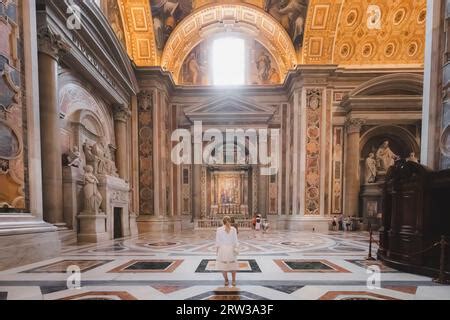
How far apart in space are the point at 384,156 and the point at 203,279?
45.5 feet

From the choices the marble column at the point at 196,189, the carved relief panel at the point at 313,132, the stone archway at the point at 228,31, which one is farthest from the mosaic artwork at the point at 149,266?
the stone archway at the point at 228,31

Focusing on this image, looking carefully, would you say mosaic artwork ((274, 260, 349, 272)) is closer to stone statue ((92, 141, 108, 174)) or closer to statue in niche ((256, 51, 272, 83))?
stone statue ((92, 141, 108, 174))

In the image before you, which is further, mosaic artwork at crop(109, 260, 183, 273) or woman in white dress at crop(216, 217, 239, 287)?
mosaic artwork at crop(109, 260, 183, 273)

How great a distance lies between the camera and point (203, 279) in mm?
4391

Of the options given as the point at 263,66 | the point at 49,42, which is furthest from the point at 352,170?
the point at 49,42

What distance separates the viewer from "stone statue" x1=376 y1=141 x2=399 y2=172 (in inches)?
550

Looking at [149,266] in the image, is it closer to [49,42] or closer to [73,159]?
[73,159]

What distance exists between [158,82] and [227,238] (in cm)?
1240

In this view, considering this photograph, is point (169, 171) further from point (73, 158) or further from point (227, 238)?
point (227, 238)

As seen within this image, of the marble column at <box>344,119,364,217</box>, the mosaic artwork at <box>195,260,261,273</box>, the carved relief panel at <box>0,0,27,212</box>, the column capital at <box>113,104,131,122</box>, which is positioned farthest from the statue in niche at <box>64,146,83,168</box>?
the marble column at <box>344,119,364,217</box>

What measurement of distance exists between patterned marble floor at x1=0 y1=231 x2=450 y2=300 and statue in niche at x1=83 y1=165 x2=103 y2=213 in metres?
2.22

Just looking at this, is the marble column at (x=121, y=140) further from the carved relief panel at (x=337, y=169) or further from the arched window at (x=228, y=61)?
the carved relief panel at (x=337, y=169)
